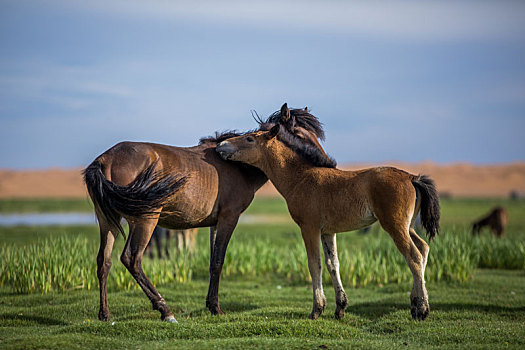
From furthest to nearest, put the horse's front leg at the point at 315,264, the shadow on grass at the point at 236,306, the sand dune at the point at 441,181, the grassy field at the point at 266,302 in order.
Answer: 1. the sand dune at the point at 441,181
2. the shadow on grass at the point at 236,306
3. the horse's front leg at the point at 315,264
4. the grassy field at the point at 266,302

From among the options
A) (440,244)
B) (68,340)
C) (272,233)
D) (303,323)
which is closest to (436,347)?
(303,323)

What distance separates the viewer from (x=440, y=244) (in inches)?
466

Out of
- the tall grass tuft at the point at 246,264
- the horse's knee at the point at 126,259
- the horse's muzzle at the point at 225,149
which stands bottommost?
the tall grass tuft at the point at 246,264

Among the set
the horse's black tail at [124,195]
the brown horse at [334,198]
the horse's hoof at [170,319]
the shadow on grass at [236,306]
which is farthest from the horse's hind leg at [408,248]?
the shadow on grass at [236,306]

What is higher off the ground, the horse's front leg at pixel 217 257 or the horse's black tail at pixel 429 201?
the horse's black tail at pixel 429 201

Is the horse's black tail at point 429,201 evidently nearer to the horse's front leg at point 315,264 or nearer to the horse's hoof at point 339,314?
the horse's front leg at point 315,264

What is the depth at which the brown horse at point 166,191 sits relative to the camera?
674cm

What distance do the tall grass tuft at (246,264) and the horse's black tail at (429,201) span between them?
4.56 meters

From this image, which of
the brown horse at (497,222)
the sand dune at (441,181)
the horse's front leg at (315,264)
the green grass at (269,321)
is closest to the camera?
the green grass at (269,321)

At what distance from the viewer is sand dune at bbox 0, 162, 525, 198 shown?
79.6 meters

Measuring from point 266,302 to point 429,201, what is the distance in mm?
3634

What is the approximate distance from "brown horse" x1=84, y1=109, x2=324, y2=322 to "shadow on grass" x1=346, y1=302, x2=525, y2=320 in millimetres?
2387

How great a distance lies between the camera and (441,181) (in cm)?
8925

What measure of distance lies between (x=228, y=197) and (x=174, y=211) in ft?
2.87
